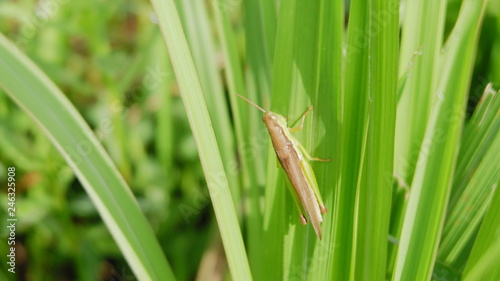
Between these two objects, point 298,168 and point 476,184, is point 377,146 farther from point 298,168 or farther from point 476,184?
point 476,184

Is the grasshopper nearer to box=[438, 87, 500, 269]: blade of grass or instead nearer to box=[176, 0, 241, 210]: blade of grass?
box=[176, 0, 241, 210]: blade of grass

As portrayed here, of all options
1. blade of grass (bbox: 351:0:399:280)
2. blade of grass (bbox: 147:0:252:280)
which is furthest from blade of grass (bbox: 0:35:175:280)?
blade of grass (bbox: 351:0:399:280)

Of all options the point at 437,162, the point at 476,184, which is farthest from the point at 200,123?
the point at 476,184

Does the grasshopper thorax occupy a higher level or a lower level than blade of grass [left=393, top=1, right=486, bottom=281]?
higher

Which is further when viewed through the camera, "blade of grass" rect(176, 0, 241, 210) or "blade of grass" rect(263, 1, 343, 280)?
"blade of grass" rect(176, 0, 241, 210)

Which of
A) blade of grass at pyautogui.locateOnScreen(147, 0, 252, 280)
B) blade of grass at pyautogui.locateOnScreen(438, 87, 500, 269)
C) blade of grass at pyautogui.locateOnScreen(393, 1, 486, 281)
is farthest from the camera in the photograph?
blade of grass at pyautogui.locateOnScreen(438, 87, 500, 269)

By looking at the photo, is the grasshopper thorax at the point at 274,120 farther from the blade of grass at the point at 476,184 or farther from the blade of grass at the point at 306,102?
the blade of grass at the point at 476,184

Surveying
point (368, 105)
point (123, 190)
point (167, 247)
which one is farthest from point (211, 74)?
point (167, 247)

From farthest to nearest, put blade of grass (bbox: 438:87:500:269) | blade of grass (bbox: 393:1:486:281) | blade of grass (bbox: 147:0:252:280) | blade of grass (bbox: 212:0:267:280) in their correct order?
1. blade of grass (bbox: 212:0:267:280)
2. blade of grass (bbox: 438:87:500:269)
3. blade of grass (bbox: 393:1:486:281)
4. blade of grass (bbox: 147:0:252:280)
